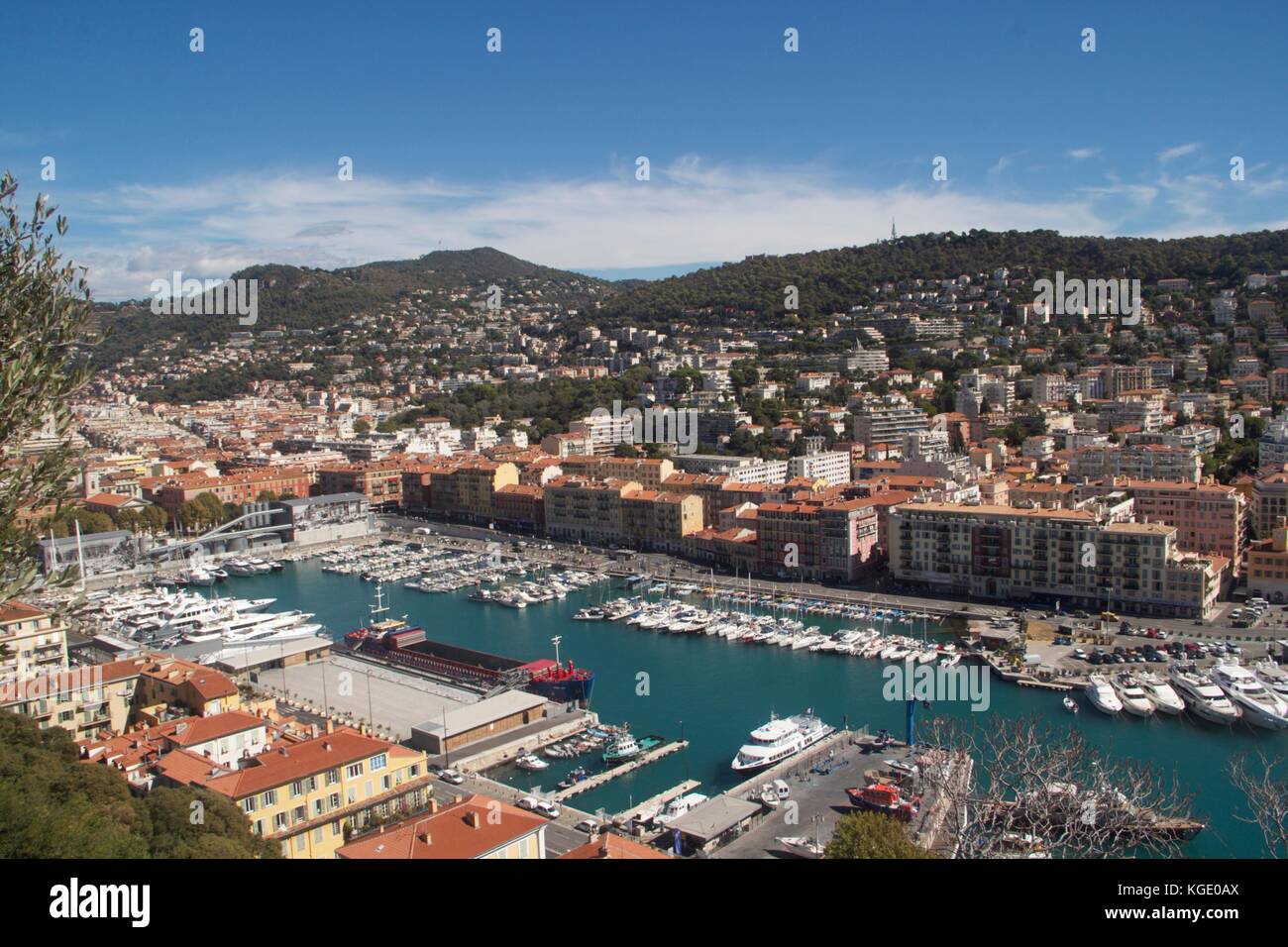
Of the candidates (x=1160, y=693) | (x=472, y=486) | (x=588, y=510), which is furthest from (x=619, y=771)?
(x=472, y=486)

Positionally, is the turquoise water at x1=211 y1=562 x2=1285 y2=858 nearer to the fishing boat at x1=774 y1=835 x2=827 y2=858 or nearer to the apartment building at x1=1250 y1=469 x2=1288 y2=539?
the fishing boat at x1=774 y1=835 x2=827 y2=858

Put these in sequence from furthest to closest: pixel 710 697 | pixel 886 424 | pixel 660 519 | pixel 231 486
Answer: pixel 886 424, pixel 231 486, pixel 660 519, pixel 710 697

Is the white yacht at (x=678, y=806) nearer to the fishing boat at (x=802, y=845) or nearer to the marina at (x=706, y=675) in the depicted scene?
the marina at (x=706, y=675)

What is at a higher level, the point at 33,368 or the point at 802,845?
the point at 33,368

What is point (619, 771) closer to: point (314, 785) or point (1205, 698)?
point (314, 785)

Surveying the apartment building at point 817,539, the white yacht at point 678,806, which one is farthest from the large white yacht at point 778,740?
the apartment building at point 817,539

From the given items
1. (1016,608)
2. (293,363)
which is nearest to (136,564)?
(1016,608)

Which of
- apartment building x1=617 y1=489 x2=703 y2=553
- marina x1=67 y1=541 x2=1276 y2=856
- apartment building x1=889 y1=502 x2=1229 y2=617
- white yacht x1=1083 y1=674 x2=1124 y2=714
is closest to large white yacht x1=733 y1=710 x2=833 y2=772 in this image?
marina x1=67 y1=541 x2=1276 y2=856
